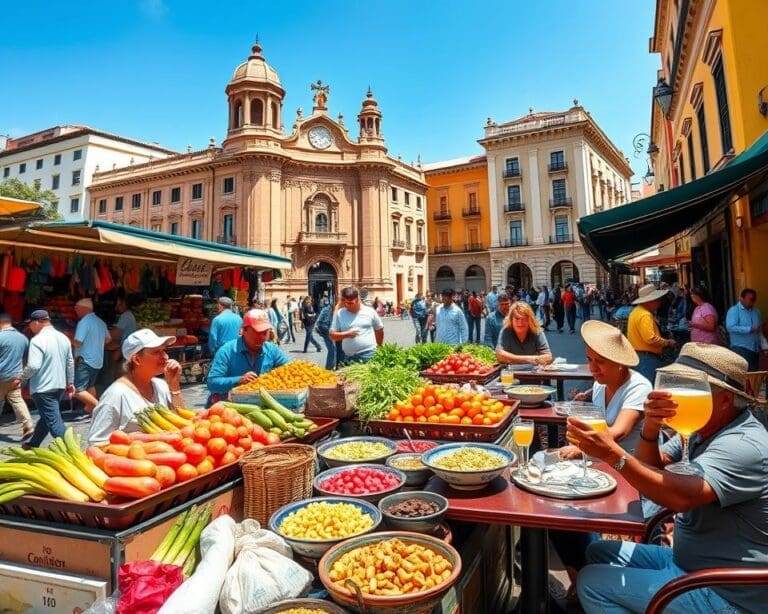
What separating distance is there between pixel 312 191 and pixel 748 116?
30113 millimetres

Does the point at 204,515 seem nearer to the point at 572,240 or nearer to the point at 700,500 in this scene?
the point at 700,500

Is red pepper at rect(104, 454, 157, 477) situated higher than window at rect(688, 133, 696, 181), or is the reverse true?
window at rect(688, 133, 696, 181)

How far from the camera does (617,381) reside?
10.1 feet

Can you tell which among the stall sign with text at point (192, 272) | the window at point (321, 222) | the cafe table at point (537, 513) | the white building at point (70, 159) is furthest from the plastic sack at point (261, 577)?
the white building at point (70, 159)

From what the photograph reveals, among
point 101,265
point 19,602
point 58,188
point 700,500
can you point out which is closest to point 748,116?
point 700,500

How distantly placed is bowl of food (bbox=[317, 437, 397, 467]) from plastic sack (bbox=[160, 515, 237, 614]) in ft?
2.87

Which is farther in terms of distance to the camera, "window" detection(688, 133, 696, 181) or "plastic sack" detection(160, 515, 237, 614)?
"window" detection(688, 133, 696, 181)

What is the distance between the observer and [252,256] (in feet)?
33.8

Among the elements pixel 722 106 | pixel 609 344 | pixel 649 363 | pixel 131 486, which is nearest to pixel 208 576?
pixel 131 486

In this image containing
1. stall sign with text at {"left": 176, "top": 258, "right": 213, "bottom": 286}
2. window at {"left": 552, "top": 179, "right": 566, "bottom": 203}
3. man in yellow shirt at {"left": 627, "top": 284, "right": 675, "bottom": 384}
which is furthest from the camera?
window at {"left": 552, "top": 179, "right": 566, "bottom": 203}

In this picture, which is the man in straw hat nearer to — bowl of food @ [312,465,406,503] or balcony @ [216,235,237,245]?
bowl of food @ [312,465,406,503]

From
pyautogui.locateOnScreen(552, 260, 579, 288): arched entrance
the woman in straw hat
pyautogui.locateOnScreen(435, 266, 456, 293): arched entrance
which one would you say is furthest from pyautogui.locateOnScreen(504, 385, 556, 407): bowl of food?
pyautogui.locateOnScreen(435, 266, 456, 293): arched entrance

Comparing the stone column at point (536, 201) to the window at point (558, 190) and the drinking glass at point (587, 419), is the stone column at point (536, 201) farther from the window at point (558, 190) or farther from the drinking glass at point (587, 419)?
the drinking glass at point (587, 419)

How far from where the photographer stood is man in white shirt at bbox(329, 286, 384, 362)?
21.5 feet
